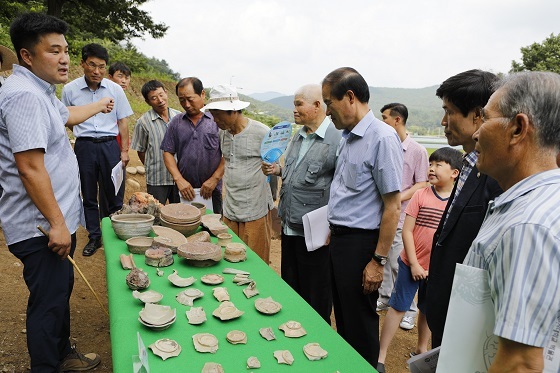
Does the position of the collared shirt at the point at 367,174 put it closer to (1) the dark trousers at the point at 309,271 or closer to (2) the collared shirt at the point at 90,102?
(1) the dark trousers at the point at 309,271

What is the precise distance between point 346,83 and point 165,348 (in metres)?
1.54

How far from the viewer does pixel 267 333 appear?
147 cm

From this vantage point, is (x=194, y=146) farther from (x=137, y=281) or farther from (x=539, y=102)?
(x=539, y=102)

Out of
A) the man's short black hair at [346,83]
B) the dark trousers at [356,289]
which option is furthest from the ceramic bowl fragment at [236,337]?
the man's short black hair at [346,83]

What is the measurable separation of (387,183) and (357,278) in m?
0.56

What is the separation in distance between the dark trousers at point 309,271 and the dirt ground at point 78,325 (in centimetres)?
71

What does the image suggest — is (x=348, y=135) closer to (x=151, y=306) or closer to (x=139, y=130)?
(x=151, y=306)

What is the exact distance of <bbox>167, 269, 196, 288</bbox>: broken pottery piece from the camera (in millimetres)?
1851

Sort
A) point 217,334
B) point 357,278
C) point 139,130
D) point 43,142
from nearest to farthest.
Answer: point 217,334 < point 43,142 < point 357,278 < point 139,130

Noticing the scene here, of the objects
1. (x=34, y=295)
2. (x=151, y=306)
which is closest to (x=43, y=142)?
(x=34, y=295)

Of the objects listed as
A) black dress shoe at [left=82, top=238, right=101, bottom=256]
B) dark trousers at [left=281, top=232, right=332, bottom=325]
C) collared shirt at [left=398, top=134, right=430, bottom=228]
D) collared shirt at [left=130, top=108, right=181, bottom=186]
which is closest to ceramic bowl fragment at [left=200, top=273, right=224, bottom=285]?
dark trousers at [left=281, top=232, right=332, bottom=325]

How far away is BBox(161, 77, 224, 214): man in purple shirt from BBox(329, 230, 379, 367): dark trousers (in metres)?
1.75

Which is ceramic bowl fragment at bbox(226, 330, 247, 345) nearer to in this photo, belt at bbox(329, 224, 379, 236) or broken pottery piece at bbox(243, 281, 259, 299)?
broken pottery piece at bbox(243, 281, 259, 299)

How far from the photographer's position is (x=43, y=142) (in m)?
1.84
